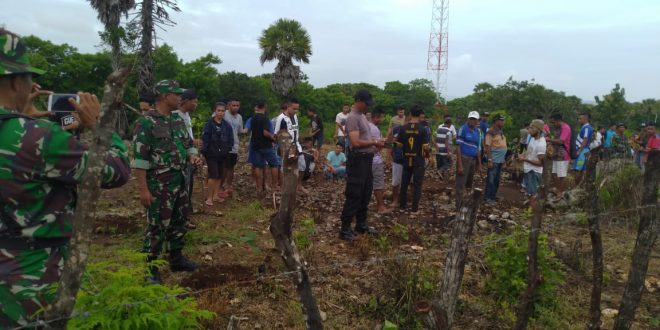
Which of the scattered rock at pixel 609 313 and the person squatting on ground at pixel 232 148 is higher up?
the person squatting on ground at pixel 232 148

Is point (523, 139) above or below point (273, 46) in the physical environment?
below

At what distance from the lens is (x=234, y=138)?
7207 millimetres

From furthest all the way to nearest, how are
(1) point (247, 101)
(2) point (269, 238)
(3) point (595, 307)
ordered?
1. (1) point (247, 101)
2. (2) point (269, 238)
3. (3) point (595, 307)

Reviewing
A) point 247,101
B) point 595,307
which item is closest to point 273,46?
point 247,101

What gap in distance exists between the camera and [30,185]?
1.62 m

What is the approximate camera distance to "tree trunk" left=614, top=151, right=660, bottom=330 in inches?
118

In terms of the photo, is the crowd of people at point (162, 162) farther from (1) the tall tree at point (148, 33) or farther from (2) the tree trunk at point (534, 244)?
(1) the tall tree at point (148, 33)

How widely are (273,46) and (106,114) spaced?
21.5 meters

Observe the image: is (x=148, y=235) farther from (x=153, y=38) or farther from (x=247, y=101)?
(x=247, y=101)

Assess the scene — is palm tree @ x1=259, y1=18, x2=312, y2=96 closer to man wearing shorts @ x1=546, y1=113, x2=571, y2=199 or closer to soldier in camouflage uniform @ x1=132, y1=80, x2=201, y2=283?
man wearing shorts @ x1=546, y1=113, x2=571, y2=199

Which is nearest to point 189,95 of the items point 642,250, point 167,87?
point 167,87

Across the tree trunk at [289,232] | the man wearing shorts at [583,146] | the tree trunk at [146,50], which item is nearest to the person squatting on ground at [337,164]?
the man wearing shorts at [583,146]

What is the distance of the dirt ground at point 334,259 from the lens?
3.64 metres

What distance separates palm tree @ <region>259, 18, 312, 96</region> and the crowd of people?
12822 millimetres
